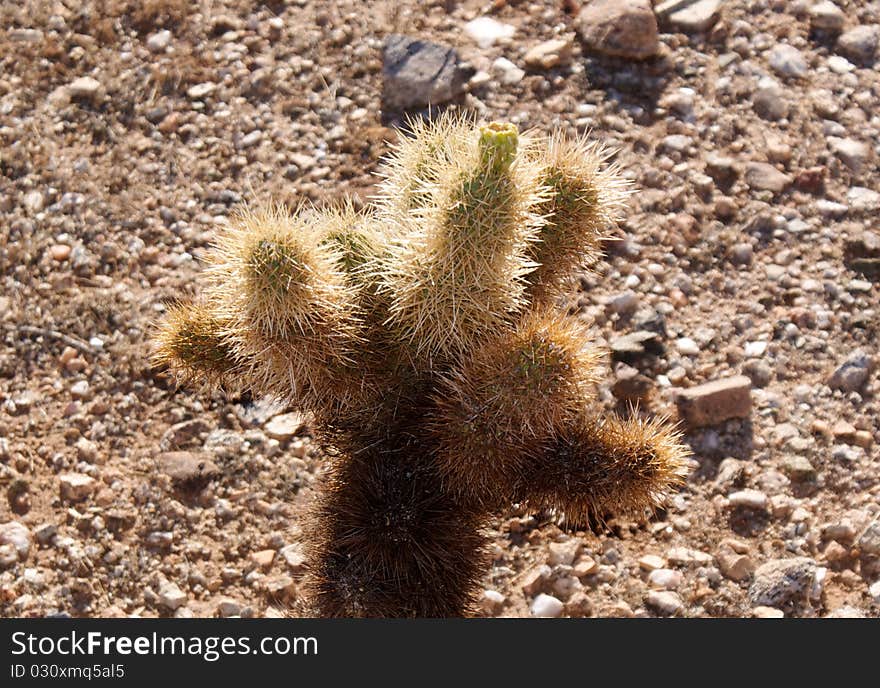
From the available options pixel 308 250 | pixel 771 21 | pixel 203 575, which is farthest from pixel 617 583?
pixel 771 21

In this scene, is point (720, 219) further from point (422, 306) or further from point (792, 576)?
point (422, 306)

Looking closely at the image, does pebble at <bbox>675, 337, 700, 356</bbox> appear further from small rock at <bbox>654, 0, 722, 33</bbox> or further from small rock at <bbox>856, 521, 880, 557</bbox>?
small rock at <bbox>654, 0, 722, 33</bbox>

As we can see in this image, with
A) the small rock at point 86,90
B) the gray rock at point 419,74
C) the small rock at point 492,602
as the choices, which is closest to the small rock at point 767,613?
the small rock at point 492,602

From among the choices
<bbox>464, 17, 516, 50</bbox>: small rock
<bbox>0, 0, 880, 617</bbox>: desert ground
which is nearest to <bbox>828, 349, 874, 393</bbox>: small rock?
<bbox>0, 0, 880, 617</bbox>: desert ground

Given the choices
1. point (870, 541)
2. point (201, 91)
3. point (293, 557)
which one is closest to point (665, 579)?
point (870, 541)

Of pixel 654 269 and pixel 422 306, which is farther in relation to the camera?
pixel 654 269
